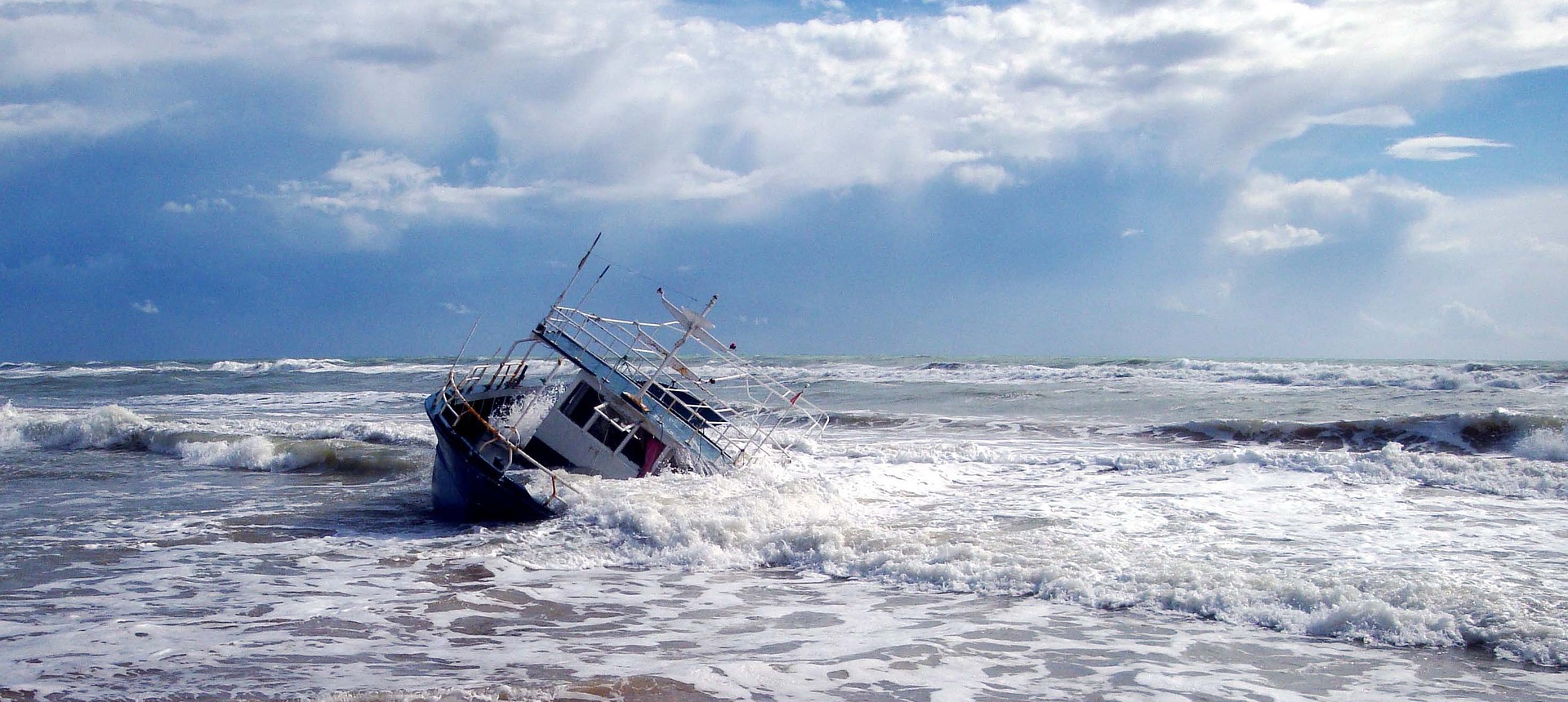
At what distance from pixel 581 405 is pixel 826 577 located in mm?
4422

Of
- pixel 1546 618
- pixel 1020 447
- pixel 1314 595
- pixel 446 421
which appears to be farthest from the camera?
pixel 1020 447

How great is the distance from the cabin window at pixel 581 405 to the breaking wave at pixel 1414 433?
48.9ft

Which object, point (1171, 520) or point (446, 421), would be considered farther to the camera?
point (446, 421)

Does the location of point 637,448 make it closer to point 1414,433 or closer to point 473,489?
point 473,489

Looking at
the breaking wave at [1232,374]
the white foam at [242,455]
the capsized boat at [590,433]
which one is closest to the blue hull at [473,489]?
the capsized boat at [590,433]

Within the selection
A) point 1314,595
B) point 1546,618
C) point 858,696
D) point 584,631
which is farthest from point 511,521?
point 1546,618

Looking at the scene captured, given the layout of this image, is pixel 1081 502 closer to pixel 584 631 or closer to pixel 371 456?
pixel 584 631

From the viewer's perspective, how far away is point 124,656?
6801 mm

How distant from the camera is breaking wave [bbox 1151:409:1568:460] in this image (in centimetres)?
1739

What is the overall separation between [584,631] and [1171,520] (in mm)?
7681

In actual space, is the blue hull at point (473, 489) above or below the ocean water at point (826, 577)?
above

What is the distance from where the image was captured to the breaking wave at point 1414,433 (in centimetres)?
1739

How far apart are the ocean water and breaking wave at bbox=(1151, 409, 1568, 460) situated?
0.12m

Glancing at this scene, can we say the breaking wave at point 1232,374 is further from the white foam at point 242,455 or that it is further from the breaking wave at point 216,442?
the white foam at point 242,455
